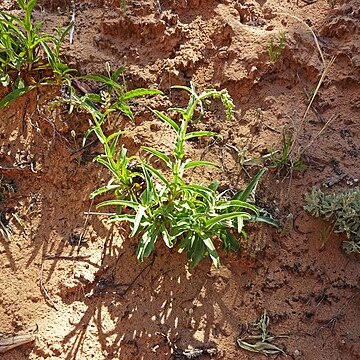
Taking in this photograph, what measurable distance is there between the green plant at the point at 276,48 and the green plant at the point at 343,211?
852mm

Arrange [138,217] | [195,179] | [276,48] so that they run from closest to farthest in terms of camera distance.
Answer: [138,217]
[195,179]
[276,48]

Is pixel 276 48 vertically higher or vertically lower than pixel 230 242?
higher

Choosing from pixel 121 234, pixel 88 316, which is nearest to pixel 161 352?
pixel 88 316

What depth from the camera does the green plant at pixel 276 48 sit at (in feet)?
8.95

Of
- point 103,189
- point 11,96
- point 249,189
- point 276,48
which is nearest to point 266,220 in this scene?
point 249,189

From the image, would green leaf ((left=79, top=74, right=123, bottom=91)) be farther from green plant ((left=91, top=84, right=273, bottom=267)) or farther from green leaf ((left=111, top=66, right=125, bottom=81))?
green plant ((left=91, top=84, right=273, bottom=267))

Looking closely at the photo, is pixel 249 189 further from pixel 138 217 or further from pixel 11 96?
pixel 11 96

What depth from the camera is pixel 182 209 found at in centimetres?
220

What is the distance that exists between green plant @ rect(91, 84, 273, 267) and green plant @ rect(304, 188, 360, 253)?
1.03ft

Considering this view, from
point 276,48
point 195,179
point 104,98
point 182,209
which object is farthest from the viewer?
point 276,48

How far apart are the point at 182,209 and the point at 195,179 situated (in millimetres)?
332

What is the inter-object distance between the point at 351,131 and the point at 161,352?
5.08ft

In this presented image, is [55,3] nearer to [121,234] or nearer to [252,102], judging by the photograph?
[252,102]

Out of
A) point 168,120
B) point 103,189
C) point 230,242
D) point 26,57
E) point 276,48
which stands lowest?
point 230,242
